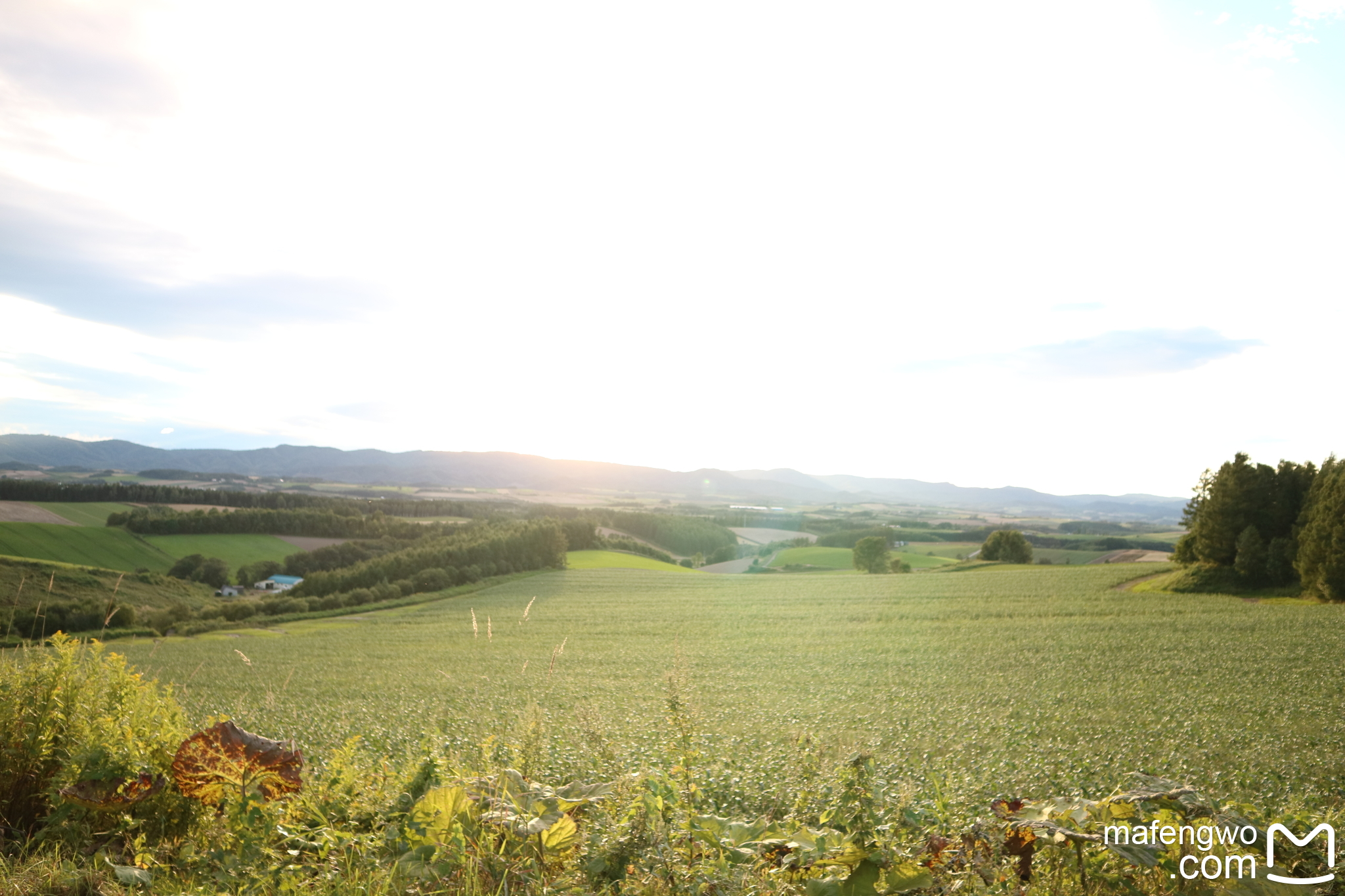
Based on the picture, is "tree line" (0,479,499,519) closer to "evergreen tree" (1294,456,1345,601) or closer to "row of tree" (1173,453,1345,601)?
"row of tree" (1173,453,1345,601)

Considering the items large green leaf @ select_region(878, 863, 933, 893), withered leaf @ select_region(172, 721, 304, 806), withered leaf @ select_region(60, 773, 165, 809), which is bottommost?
withered leaf @ select_region(60, 773, 165, 809)

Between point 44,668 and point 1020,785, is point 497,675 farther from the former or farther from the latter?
point 44,668

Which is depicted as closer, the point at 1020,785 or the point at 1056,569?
the point at 1020,785

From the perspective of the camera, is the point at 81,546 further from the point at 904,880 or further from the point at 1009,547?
the point at 1009,547

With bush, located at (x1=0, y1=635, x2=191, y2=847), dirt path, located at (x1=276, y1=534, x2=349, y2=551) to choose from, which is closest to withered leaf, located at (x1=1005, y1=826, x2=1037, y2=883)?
bush, located at (x1=0, y1=635, x2=191, y2=847)

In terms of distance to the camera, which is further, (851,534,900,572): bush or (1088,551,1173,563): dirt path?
(851,534,900,572): bush

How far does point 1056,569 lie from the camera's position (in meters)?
47.9

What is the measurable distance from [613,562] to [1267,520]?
57809 mm

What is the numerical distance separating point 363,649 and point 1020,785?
3042 cm

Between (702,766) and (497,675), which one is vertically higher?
(702,766)

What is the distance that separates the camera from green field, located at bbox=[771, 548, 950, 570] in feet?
240

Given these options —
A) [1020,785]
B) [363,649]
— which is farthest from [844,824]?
[363,649]

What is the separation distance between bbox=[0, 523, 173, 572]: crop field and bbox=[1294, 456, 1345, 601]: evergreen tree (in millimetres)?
86351

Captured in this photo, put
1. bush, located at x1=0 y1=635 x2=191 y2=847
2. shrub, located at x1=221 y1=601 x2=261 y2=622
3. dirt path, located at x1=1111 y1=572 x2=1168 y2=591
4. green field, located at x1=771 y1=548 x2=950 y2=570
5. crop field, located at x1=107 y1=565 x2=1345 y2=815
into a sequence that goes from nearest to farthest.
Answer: bush, located at x1=0 y1=635 x2=191 y2=847
crop field, located at x1=107 y1=565 x2=1345 y2=815
dirt path, located at x1=1111 y1=572 x2=1168 y2=591
shrub, located at x1=221 y1=601 x2=261 y2=622
green field, located at x1=771 y1=548 x2=950 y2=570
